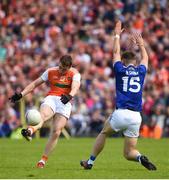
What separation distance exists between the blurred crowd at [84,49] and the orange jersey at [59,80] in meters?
12.8

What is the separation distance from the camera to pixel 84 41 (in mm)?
34094

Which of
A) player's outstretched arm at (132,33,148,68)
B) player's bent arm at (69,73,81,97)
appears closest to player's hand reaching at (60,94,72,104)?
player's bent arm at (69,73,81,97)

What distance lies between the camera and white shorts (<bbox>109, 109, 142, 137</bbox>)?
14641 mm

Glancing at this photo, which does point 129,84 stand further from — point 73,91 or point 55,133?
point 55,133

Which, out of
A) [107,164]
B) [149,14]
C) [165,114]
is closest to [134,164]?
[107,164]

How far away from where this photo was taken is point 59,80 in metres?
16.8

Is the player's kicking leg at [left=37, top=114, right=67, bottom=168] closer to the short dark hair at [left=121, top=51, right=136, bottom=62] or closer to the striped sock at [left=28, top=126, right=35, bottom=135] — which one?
the striped sock at [left=28, top=126, right=35, bottom=135]

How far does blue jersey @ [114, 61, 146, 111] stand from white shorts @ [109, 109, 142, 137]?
11cm

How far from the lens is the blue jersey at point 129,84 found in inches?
581

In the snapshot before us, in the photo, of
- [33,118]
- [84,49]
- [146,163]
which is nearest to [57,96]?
[33,118]

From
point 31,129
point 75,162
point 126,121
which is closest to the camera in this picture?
point 126,121

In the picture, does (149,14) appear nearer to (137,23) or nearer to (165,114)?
(137,23)

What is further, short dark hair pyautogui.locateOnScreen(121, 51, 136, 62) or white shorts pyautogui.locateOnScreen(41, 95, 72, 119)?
white shorts pyautogui.locateOnScreen(41, 95, 72, 119)

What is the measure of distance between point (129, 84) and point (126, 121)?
0.66 meters
